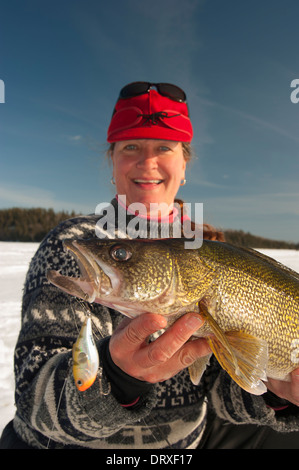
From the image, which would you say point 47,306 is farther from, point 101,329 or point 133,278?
point 133,278

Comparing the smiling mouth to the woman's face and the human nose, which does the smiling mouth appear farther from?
the human nose

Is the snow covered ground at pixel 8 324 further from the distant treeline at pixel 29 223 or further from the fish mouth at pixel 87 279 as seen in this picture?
the distant treeline at pixel 29 223

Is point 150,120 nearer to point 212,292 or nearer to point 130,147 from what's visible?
point 130,147

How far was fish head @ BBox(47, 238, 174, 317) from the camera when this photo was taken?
1560 mm

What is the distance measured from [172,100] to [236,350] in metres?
2.27

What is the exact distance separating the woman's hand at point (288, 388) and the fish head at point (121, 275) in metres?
0.98

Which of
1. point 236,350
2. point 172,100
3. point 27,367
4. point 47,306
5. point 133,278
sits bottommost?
point 27,367

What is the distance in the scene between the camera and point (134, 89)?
10.0 ft

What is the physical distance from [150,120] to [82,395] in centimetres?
211

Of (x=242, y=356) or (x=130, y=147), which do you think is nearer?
(x=242, y=356)

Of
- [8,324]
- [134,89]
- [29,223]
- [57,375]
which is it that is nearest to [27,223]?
[29,223]

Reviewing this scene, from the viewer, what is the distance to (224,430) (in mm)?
2635

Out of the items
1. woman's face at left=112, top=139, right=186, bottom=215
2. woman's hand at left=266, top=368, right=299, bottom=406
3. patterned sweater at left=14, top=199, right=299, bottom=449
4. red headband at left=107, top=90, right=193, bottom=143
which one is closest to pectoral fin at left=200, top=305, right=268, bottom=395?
woman's hand at left=266, top=368, right=299, bottom=406
